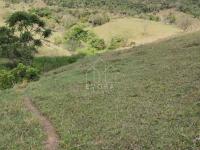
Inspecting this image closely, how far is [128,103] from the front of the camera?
116ft

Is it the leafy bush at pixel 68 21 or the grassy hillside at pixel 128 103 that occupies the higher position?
the grassy hillside at pixel 128 103

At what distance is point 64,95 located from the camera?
4181 cm

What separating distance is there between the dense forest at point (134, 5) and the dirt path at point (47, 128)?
135 m

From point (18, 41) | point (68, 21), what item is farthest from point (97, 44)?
point (68, 21)

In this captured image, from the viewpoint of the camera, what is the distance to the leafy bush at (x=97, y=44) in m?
116

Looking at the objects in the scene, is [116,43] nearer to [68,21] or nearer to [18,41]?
[18,41]

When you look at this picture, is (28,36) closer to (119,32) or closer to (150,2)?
(119,32)

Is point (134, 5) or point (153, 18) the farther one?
point (134, 5)

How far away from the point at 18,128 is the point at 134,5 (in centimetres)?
15764

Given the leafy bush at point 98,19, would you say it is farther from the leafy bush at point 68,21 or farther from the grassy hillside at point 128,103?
the grassy hillside at point 128,103

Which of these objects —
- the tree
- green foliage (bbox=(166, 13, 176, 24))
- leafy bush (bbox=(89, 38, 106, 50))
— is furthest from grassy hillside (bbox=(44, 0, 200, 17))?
the tree

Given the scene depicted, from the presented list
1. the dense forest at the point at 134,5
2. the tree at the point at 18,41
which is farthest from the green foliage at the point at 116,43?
the dense forest at the point at 134,5

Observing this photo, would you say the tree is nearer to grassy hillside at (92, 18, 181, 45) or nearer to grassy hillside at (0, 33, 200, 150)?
grassy hillside at (0, 33, 200, 150)

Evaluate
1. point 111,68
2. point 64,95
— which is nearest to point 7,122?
point 64,95
